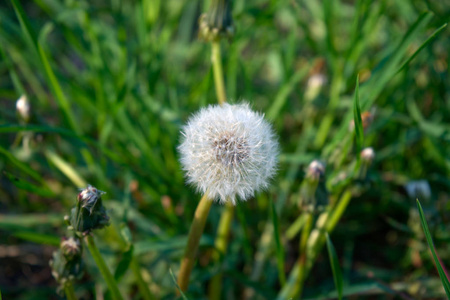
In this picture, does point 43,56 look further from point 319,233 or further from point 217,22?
point 319,233

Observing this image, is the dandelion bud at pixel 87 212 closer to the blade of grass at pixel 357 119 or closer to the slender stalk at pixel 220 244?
the slender stalk at pixel 220 244

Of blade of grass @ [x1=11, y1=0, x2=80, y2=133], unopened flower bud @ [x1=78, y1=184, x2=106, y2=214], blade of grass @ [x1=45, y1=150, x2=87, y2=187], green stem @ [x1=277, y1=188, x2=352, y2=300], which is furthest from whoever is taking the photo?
blade of grass @ [x1=45, y1=150, x2=87, y2=187]

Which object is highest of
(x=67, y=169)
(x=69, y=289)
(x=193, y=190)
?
(x=67, y=169)

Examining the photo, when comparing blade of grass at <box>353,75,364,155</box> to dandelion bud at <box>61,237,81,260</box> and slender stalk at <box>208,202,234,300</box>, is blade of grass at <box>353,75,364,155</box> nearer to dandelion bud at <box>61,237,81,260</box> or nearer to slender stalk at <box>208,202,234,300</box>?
slender stalk at <box>208,202,234,300</box>

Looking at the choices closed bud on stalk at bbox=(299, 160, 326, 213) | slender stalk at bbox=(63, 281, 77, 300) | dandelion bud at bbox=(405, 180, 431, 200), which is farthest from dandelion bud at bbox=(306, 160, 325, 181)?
slender stalk at bbox=(63, 281, 77, 300)

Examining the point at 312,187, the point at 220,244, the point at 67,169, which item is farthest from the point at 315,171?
the point at 67,169
